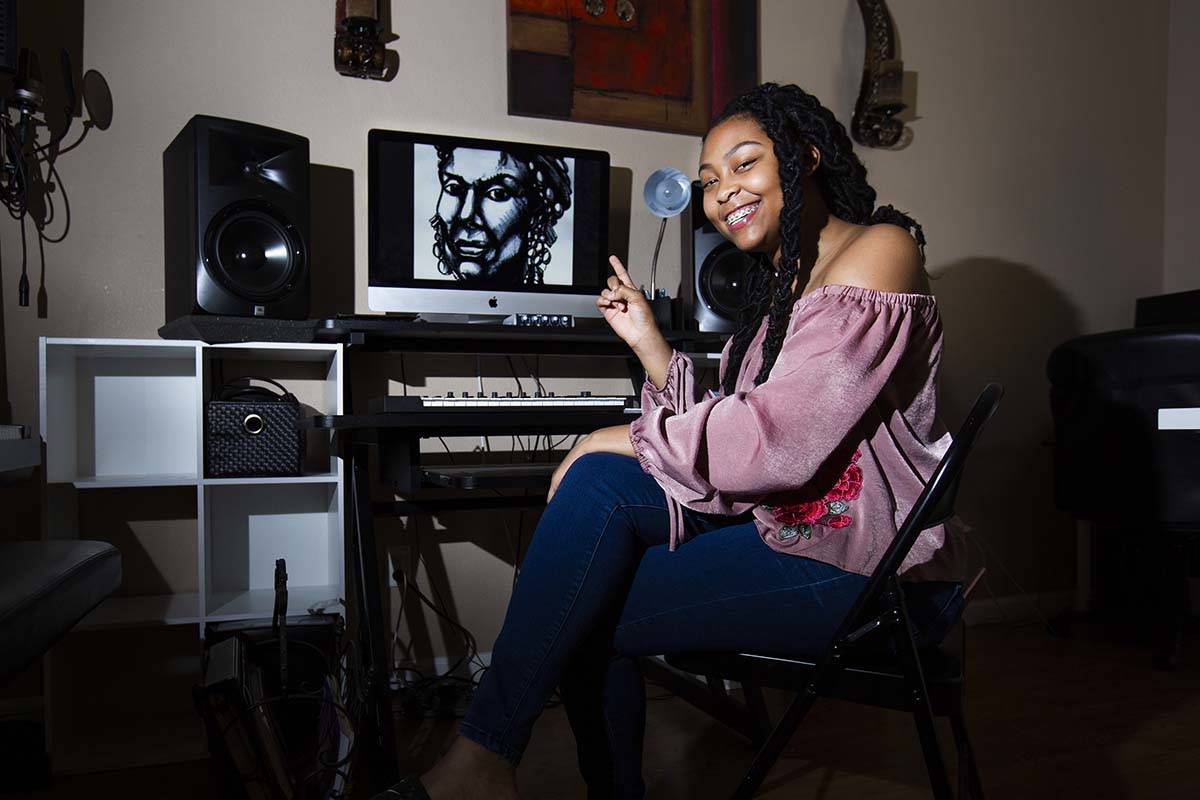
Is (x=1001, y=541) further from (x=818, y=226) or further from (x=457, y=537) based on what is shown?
(x=818, y=226)

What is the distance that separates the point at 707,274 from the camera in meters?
2.37

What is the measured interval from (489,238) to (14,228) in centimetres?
106

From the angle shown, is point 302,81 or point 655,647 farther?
point 302,81

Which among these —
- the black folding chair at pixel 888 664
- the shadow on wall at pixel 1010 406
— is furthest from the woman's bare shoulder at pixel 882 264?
the shadow on wall at pixel 1010 406

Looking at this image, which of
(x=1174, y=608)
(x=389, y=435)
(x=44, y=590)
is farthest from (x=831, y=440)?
(x=1174, y=608)

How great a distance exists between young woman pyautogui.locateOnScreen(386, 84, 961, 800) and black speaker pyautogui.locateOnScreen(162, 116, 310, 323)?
3.28 feet

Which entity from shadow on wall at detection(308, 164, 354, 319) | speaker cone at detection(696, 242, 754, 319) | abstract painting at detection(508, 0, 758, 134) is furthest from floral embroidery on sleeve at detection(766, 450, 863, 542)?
abstract painting at detection(508, 0, 758, 134)

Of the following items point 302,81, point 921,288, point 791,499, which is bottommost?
point 791,499

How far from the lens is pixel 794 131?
1.27 meters

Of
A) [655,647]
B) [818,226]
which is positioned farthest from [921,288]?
[655,647]

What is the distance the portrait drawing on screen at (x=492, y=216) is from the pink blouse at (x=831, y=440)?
1174 millimetres

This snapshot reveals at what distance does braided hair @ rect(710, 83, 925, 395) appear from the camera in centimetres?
123

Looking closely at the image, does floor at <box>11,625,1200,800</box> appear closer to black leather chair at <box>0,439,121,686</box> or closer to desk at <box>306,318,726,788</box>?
desk at <box>306,318,726,788</box>

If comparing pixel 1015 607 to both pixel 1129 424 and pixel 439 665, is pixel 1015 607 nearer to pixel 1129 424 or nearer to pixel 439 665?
pixel 1129 424
